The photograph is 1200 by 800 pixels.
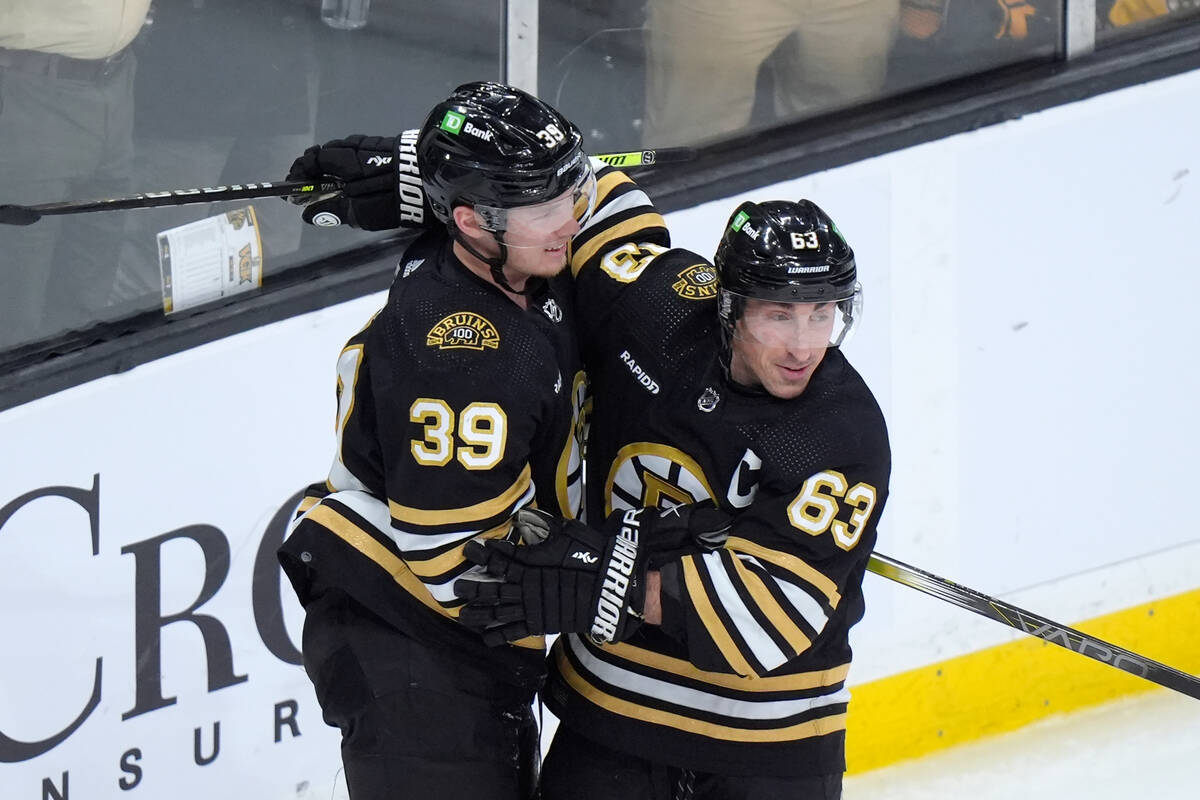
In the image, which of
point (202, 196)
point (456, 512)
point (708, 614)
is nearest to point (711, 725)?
point (708, 614)

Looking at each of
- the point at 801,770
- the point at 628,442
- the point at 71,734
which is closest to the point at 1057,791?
the point at 801,770

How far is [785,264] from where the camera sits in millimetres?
1858

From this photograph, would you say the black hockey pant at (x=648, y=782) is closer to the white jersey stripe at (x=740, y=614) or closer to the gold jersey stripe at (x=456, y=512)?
the white jersey stripe at (x=740, y=614)

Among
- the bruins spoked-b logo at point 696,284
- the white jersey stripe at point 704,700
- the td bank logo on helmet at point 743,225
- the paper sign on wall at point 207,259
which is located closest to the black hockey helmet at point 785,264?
the td bank logo on helmet at point 743,225

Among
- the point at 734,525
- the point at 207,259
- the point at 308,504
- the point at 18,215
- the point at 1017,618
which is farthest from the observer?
the point at 207,259

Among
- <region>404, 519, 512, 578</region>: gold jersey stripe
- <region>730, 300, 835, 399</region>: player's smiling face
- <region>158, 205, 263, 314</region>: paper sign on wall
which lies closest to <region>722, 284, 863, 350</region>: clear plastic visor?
<region>730, 300, 835, 399</region>: player's smiling face

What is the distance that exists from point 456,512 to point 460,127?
0.47 m

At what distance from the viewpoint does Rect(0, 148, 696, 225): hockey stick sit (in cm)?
229

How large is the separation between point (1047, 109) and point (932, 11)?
344 mm

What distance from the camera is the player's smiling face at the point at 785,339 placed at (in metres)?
1.88

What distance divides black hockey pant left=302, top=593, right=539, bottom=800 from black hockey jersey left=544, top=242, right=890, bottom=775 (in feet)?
0.44

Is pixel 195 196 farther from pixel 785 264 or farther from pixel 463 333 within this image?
pixel 785 264

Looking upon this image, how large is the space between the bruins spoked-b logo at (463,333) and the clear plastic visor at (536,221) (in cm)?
11

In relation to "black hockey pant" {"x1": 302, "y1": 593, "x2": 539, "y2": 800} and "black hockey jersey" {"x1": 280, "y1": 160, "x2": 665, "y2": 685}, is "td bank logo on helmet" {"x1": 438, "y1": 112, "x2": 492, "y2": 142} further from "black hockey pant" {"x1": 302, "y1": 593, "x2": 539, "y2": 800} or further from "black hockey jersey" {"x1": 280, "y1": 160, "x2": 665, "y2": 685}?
"black hockey pant" {"x1": 302, "y1": 593, "x2": 539, "y2": 800}
